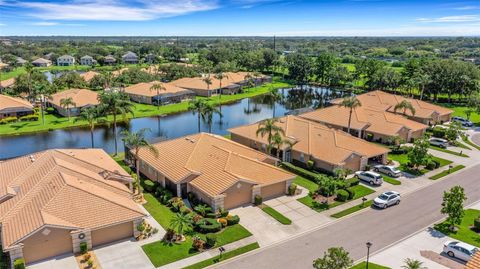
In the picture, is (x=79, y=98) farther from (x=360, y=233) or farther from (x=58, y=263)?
(x=360, y=233)

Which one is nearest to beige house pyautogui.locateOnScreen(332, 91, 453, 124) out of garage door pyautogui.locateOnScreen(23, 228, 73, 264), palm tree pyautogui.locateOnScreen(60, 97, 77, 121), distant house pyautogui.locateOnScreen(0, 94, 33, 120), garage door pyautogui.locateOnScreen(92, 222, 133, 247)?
garage door pyautogui.locateOnScreen(92, 222, 133, 247)

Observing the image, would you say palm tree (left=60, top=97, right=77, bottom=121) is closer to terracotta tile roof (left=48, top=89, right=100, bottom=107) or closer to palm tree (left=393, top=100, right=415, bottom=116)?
terracotta tile roof (left=48, top=89, right=100, bottom=107)

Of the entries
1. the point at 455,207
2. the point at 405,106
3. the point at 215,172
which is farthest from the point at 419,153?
the point at 215,172

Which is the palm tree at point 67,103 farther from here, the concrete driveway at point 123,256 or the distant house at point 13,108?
the concrete driveway at point 123,256

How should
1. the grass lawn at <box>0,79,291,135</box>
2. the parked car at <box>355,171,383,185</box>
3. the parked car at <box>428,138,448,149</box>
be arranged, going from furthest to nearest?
the grass lawn at <box>0,79,291,135</box>
the parked car at <box>428,138,448,149</box>
the parked car at <box>355,171,383,185</box>

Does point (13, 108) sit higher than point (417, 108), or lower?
higher

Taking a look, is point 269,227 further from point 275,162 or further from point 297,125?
point 297,125

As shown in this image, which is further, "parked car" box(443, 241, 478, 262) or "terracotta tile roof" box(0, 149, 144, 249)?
"terracotta tile roof" box(0, 149, 144, 249)

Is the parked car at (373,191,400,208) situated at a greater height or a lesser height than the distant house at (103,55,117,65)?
lesser
